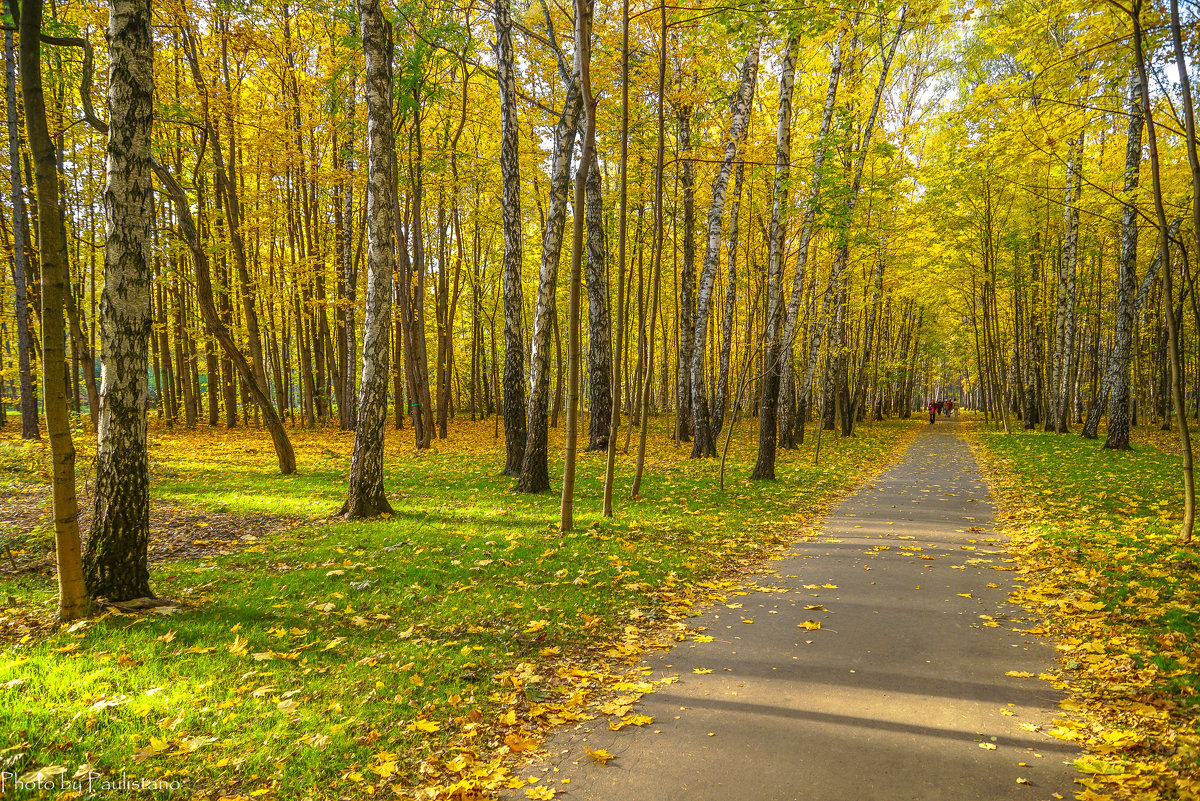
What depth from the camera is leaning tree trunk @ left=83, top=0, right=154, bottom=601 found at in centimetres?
463

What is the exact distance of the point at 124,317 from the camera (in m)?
4.64

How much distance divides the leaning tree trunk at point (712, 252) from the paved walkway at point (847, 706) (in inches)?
379

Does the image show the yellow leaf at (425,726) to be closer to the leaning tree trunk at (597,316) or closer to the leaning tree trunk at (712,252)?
the leaning tree trunk at (597,316)

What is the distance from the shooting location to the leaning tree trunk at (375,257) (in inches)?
317

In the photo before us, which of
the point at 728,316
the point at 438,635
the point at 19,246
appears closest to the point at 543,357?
the point at 438,635

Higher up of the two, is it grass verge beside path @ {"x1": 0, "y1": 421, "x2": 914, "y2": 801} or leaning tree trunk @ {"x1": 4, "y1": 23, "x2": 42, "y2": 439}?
leaning tree trunk @ {"x1": 4, "y1": 23, "x2": 42, "y2": 439}

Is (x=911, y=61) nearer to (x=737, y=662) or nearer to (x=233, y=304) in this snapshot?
(x=737, y=662)

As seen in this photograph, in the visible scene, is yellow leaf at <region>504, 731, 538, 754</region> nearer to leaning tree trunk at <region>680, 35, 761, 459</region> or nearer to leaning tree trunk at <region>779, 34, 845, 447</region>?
leaning tree trunk at <region>779, 34, 845, 447</region>

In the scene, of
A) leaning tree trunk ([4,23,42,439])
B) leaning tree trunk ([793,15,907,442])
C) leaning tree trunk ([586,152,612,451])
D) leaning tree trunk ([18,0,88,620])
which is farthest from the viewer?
leaning tree trunk ([793,15,907,442])

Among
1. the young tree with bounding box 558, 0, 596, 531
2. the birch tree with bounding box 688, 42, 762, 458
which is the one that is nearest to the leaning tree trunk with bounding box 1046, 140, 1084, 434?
the birch tree with bounding box 688, 42, 762, 458

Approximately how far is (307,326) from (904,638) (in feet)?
81.3

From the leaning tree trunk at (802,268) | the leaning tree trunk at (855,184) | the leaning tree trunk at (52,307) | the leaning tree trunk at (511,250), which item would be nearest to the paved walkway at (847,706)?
the leaning tree trunk at (52,307)

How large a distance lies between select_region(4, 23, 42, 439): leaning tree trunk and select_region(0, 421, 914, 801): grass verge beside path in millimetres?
9611

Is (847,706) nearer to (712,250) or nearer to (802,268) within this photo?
(712,250)
